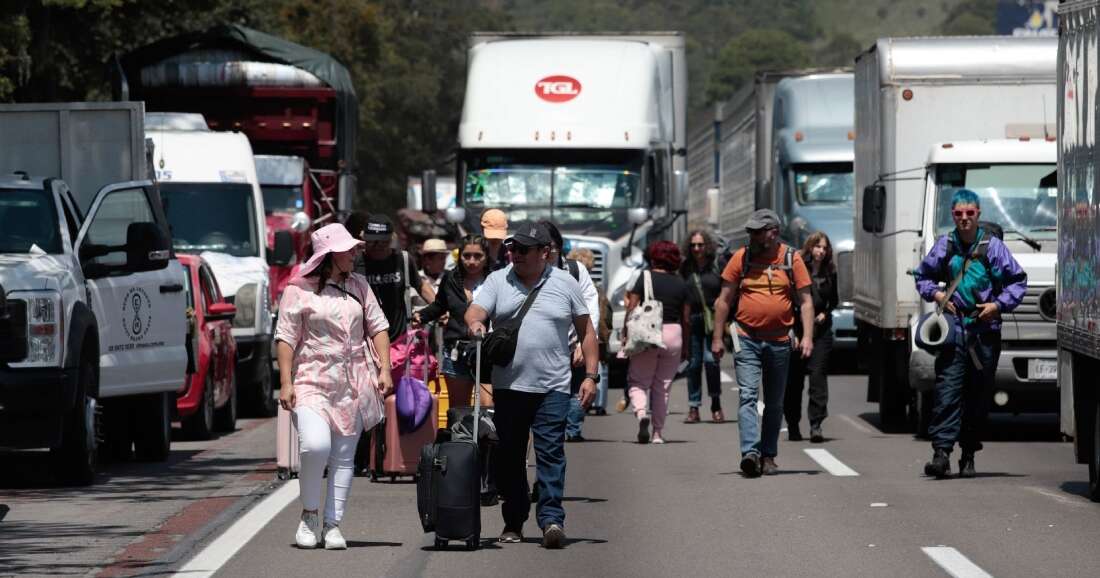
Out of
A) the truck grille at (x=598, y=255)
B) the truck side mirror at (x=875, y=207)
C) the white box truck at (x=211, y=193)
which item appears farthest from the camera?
the truck grille at (x=598, y=255)

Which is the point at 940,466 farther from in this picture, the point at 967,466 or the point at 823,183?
the point at 823,183

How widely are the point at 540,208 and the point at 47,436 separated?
12.4 metres

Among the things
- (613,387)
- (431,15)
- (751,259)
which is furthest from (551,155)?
(431,15)

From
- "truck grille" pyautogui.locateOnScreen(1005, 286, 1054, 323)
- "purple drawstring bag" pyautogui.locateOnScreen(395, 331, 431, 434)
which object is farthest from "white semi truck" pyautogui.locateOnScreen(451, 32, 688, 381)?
"purple drawstring bag" pyautogui.locateOnScreen(395, 331, 431, 434)

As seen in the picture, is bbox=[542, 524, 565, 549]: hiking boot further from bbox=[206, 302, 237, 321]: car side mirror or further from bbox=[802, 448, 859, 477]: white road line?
bbox=[206, 302, 237, 321]: car side mirror

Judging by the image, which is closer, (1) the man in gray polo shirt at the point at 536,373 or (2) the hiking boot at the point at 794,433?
(1) the man in gray polo shirt at the point at 536,373

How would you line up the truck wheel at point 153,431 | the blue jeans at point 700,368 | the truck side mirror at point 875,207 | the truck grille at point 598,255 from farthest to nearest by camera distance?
the truck grille at point 598,255 → the blue jeans at point 700,368 → the truck side mirror at point 875,207 → the truck wheel at point 153,431

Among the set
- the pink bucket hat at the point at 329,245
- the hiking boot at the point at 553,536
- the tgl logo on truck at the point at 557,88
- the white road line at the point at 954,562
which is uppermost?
the tgl logo on truck at the point at 557,88

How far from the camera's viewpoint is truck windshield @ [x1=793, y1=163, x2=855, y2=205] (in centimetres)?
2834

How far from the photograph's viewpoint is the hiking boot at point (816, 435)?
1797cm

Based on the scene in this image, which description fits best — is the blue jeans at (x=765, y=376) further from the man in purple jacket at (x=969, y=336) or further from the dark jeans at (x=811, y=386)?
the dark jeans at (x=811, y=386)

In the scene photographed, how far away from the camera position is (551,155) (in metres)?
25.7

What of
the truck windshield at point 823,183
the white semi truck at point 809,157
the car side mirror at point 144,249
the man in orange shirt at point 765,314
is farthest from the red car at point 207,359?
the truck windshield at point 823,183

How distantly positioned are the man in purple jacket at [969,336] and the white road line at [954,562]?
12.2 ft
